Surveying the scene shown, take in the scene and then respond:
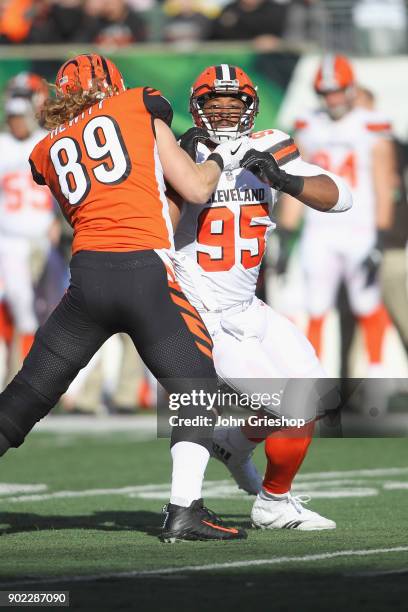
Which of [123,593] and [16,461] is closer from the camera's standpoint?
[123,593]

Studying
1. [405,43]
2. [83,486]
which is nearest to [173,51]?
[405,43]

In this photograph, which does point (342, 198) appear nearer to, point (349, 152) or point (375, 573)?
point (375, 573)

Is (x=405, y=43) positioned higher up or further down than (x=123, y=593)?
higher up

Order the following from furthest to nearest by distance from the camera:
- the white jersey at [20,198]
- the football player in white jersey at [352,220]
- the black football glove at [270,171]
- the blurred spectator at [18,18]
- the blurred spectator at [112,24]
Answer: the blurred spectator at [18,18]
the blurred spectator at [112,24]
the white jersey at [20,198]
the football player in white jersey at [352,220]
the black football glove at [270,171]

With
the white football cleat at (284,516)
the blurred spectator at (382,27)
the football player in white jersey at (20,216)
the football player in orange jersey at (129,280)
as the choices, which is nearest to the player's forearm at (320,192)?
the football player in orange jersey at (129,280)

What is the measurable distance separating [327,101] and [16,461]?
152 inches

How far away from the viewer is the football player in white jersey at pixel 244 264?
5945 millimetres

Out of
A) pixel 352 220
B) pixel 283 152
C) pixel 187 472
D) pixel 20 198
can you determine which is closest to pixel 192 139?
pixel 283 152

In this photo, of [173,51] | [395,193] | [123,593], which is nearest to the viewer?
[123,593]

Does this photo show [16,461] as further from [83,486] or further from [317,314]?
[317,314]

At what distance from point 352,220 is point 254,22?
9.16 ft

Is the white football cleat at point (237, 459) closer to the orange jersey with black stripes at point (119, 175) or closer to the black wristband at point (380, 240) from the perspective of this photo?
the orange jersey with black stripes at point (119, 175)

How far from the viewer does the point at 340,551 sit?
17.3 ft

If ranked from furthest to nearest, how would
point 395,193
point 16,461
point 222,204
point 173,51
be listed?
point 173,51, point 395,193, point 16,461, point 222,204
